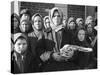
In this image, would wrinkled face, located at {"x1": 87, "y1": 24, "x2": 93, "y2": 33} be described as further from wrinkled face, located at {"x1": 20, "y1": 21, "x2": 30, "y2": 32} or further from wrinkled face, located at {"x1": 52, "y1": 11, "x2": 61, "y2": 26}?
wrinkled face, located at {"x1": 20, "y1": 21, "x2": 30, "y2": 32}

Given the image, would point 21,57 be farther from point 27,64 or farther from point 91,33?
point 91,33

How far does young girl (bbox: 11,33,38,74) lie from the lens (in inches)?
261

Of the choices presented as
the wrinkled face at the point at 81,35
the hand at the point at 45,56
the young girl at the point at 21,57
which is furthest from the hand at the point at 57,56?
the wrinkled face at the point at 81,35


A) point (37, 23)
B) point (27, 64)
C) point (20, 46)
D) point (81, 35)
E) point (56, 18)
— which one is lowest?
point (27, 64)

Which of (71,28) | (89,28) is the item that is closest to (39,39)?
(71,28)

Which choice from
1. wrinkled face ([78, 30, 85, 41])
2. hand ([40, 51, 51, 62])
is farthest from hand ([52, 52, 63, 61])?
wrinkled face ([78, 30, 85, 41])

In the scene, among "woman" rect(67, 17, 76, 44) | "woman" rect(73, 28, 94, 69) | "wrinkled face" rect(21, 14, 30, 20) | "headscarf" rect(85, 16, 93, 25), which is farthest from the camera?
"headscarf" rect(85, 16, 93, 25)

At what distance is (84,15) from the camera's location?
766 centimetres

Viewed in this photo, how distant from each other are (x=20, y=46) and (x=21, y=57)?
0.97 feet

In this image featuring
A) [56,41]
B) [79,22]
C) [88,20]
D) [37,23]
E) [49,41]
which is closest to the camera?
[37,23]

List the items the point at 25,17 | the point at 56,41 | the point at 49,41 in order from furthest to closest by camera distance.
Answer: the point at 56,41 < the point at 49,41 < the point at 25,17

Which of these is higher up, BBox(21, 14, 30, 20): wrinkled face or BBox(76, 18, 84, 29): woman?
BBox(21, 14, 30, 20): wrinkled face

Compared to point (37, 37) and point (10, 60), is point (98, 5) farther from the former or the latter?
point (10, 60)

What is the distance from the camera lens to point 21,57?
6688 millimetres
